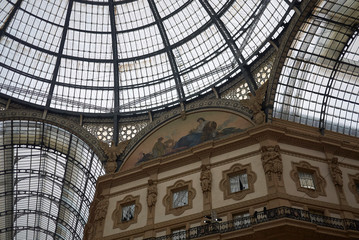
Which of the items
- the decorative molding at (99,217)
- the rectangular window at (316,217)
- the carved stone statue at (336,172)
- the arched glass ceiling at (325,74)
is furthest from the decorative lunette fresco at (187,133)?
the rectangular window at (316,217)

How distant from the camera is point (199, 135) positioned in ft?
98.9

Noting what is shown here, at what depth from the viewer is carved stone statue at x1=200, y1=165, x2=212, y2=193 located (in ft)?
84.0

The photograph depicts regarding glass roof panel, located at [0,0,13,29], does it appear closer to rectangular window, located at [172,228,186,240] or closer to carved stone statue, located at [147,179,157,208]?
carved stone statue, located at [147,179,157,208]

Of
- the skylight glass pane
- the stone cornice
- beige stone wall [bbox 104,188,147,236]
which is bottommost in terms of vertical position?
beige stone wall [bbox 104,188,147,236]

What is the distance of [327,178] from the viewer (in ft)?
82.5

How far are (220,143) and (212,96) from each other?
6211mm

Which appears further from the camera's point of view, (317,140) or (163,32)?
(163,32)

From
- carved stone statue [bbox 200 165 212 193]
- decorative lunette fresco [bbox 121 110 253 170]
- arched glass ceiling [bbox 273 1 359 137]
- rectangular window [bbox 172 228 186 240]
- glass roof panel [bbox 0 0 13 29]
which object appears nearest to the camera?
rectangular window [bbox 172 228 186 240]

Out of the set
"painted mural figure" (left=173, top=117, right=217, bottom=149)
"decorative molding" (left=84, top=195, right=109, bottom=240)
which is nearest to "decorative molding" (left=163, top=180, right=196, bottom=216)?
"painted mural figure" (left=173, top=117, right=217, bottom=149)

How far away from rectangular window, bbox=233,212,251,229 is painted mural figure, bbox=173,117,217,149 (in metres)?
7.62

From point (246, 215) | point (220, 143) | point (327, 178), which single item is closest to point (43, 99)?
point (220, 143)

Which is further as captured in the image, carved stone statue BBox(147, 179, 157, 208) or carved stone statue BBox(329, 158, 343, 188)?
carved stone statue BBox(147, 179, 157, 208)

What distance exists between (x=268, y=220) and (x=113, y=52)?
2239 centimetres

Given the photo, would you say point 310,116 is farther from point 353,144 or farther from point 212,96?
point 212,96
